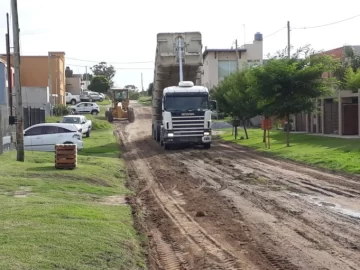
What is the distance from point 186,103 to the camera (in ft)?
118

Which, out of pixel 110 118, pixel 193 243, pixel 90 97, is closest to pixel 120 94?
pixel 110 118

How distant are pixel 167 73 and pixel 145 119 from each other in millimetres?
35560

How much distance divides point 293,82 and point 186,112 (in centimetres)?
596

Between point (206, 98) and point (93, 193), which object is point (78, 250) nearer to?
point (93, 193)

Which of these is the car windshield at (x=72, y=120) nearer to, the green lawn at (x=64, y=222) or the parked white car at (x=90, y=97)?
the green lawn at (x=64, y=222)

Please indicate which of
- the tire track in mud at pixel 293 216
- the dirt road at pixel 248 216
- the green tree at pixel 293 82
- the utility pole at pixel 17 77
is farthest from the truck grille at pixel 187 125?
the utility pole at pixel 17 77

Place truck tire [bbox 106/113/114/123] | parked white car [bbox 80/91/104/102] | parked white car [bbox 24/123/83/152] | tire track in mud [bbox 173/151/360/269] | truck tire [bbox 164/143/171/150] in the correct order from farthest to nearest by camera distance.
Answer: parked white car [bbox 80/91/104/102] < truck tire [bbox 106/113/114/123] < truck tire [bbox 164/143/171/150] < parked white car [bbox 24/123/83/152] < tire track in mud [bbox 173/151/360/269]

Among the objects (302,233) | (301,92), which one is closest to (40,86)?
(301,92)

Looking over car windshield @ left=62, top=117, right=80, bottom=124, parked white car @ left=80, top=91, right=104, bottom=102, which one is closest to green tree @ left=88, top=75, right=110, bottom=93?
parked white car @ left=80, top=91, right=104, bottom=102

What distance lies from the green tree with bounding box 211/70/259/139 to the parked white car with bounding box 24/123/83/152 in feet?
44.1

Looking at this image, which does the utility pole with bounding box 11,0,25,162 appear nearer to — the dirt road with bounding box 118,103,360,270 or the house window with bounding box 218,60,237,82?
the dirt road with bounding box 118,103,360,270

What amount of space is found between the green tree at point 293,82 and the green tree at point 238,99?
5.26 meters

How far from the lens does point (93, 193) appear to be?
18.3 meters

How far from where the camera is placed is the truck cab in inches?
1405
